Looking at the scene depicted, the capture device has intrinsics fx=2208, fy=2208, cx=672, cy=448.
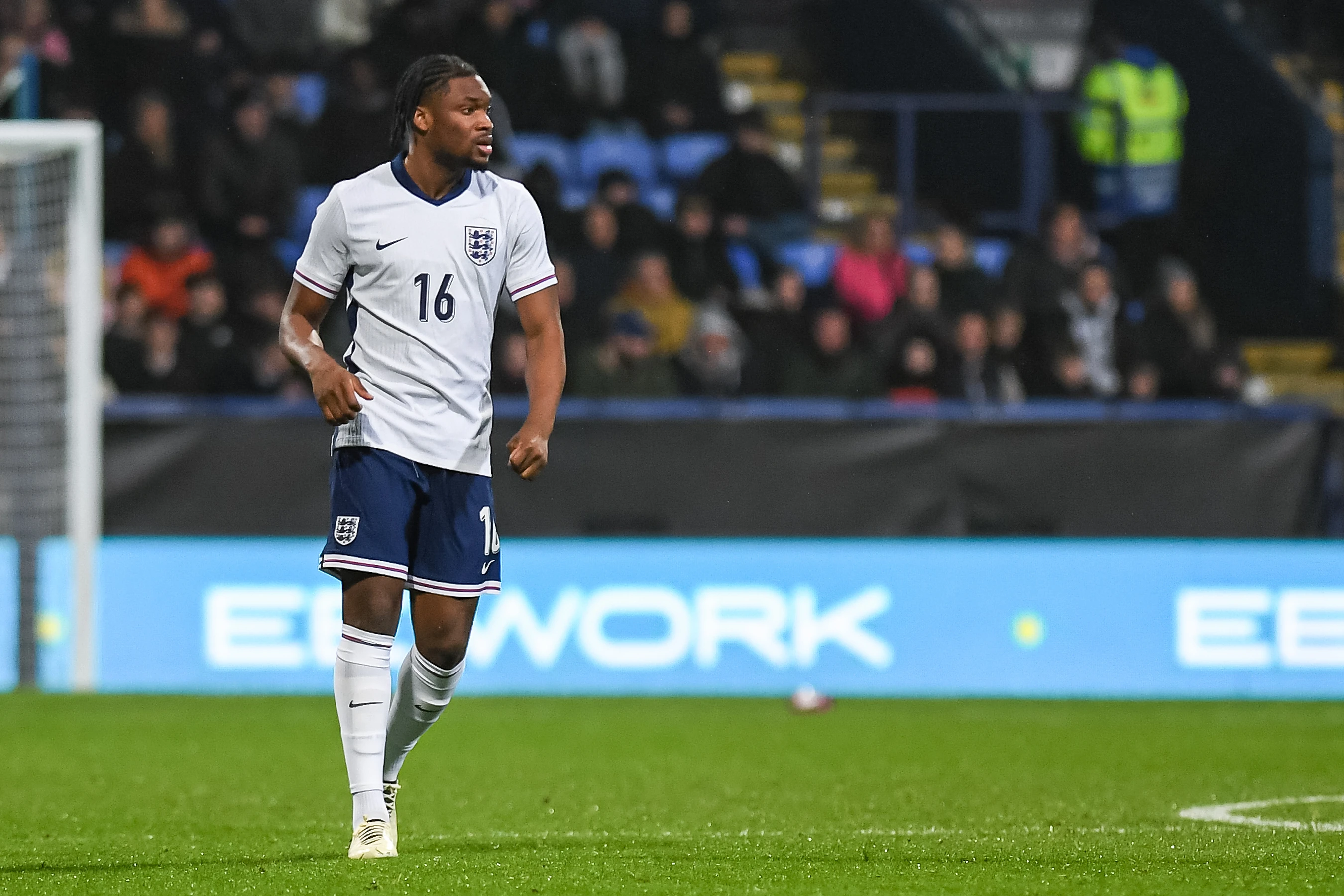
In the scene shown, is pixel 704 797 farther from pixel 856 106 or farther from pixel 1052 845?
pixel 856 106

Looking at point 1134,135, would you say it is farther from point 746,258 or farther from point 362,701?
point 362,701

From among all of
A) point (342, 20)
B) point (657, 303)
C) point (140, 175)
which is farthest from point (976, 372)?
point (342, 20)

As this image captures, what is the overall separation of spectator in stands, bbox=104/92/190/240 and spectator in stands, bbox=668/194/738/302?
3.19m

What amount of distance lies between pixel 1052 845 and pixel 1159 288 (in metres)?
9.53

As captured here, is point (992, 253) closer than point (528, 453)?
No

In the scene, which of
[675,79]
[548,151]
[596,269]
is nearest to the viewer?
[596,269]

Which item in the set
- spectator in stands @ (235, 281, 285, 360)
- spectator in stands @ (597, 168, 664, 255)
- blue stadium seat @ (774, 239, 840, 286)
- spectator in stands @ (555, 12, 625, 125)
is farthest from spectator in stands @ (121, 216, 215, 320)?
blue stadium seat @ (774, 239, 840, 286)

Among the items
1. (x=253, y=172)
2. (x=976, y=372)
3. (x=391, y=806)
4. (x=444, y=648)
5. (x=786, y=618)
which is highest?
(x=253, y=172)

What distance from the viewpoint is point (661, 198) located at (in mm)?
15602

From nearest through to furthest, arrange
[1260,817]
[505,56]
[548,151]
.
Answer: [1260,817] < [505,56] < [548,151]

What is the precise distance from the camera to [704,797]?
7.02m

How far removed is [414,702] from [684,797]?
178cm

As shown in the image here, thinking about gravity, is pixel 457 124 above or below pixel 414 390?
above

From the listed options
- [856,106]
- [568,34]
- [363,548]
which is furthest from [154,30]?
[363,548]
